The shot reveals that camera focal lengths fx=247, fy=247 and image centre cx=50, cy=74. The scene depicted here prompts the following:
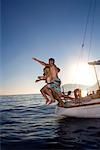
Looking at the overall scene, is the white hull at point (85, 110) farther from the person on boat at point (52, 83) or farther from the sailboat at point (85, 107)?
the person on boat at point (52, 83)

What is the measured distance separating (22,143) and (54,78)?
8057 millimetres

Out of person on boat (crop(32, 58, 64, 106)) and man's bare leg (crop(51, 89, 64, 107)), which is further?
man's bare leg (crop(51, 89, 64, 107))

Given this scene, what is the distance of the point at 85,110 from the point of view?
738 inches

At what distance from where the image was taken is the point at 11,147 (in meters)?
10.8

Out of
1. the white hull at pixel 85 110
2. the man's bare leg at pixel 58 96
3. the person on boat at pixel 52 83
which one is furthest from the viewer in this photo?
the man's bare leg at pixel 58 96

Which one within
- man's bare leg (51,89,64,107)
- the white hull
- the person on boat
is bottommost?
the white hull

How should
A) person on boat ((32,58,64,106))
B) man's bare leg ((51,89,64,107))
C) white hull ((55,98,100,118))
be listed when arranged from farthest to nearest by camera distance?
1. man's bare leg ((51,89,64,107))
2. person on boat ((32,58,64,106))
3. white hull ((55,98,100,118))

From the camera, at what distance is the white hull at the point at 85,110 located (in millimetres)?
18141

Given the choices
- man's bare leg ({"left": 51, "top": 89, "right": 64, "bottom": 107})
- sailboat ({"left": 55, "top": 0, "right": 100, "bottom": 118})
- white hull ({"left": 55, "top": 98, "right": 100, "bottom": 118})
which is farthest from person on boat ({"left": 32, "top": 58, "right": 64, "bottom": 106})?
white hull ({"left": 55, "top": 98, "right": 100, "bottom": 118})

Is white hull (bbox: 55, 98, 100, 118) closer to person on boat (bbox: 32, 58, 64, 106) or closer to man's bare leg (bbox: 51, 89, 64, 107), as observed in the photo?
man's bare leg (bbox: 51, 89, 64, 107)

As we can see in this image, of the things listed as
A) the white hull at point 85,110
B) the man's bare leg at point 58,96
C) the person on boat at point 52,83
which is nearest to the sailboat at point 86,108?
the white hull at point 85,110

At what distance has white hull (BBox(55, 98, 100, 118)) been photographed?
59.5 feet

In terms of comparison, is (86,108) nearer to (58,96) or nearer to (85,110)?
(85,110)

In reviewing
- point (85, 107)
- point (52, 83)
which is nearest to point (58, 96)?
point (52, 83)
